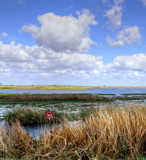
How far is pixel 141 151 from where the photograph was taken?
19.6ft

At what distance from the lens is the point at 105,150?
231 inches

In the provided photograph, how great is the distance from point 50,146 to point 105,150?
6.06ft

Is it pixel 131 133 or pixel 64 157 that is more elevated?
pixel 131 133

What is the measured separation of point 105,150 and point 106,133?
1.98ft

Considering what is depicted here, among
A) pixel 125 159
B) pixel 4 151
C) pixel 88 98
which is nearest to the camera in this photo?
pixel 125 159

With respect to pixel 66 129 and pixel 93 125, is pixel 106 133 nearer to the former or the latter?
pixel 93 125

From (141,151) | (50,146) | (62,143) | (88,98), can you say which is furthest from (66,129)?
(88,98)

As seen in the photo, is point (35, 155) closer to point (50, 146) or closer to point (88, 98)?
point (50, 146)

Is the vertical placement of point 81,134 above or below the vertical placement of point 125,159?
above

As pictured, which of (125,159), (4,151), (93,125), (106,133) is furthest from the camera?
(93,125)

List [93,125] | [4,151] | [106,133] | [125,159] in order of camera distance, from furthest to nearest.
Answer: [93,125]
[106,133]
[4,151]
[125,159]

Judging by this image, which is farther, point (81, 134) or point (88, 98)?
point (88, 98)

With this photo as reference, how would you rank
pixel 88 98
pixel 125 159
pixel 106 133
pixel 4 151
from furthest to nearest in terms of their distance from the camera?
pixel 88 98
pixel 106 133
pixel 4 151
pixel 125 159

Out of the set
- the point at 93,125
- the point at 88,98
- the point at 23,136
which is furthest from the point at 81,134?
the point at 88,98
